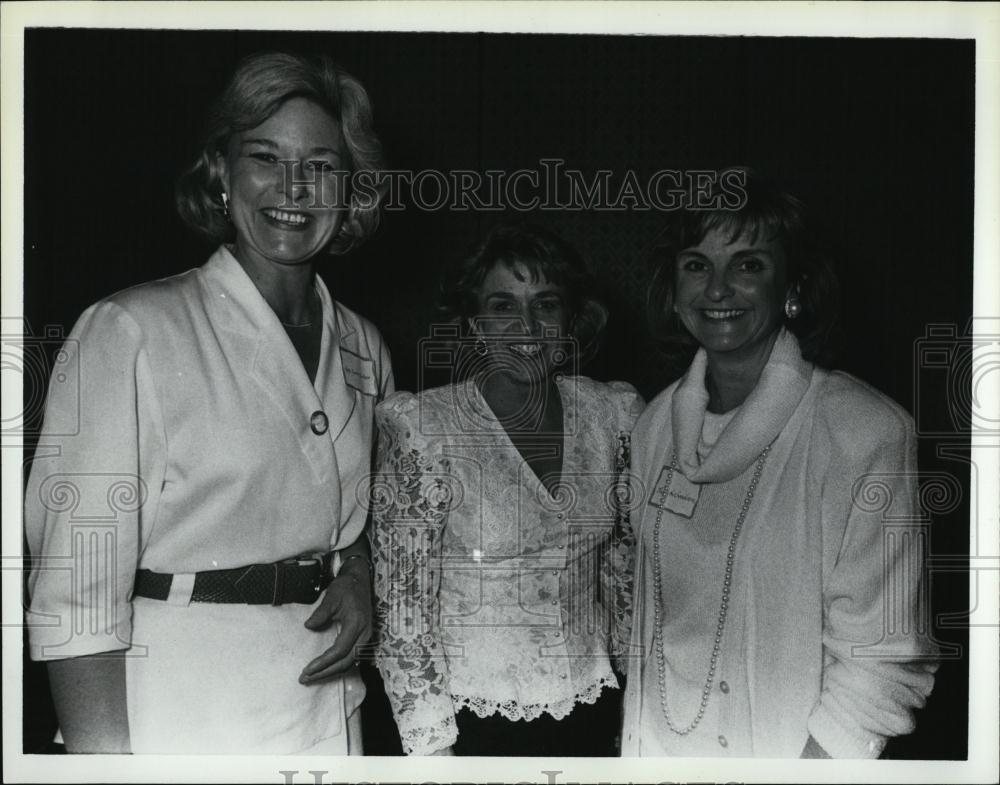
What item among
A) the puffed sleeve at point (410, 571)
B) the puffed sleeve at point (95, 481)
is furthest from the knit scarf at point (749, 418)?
the puffed sleeve at point (95, 481)

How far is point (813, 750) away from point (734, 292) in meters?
0.81

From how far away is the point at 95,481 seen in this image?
1.86 m

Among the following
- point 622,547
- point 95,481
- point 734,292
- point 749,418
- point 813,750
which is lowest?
point 813,750

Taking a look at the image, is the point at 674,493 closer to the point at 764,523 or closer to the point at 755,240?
the point at 764,523

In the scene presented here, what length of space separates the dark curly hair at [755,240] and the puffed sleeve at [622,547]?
0.14 meters

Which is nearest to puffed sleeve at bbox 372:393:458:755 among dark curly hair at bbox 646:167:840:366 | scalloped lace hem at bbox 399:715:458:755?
scalloped lace hem at bbox 399:715:458:755

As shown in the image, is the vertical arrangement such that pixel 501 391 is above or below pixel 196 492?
above

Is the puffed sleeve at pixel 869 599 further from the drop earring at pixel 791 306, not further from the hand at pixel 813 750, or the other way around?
the drop earring at pixel 791 306

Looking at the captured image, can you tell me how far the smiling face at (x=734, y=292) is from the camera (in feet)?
6.16

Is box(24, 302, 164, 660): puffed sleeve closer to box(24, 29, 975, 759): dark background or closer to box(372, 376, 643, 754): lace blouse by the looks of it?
box(24, 29, 975, 759): dark background

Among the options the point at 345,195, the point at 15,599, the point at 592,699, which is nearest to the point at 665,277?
the point at 345,195

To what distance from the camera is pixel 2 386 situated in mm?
1971

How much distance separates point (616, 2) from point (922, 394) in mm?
920

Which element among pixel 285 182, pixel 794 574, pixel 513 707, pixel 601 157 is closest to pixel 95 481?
pixel 285 182
